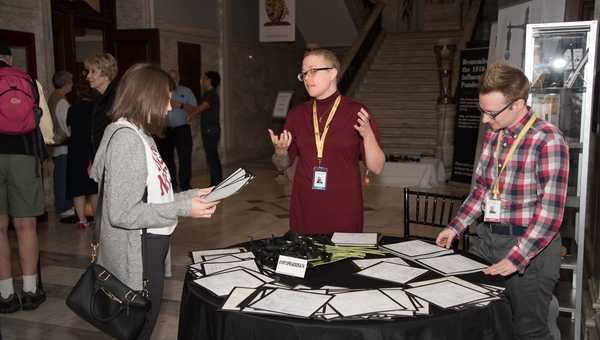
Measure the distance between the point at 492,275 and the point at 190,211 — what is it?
1.10 metres

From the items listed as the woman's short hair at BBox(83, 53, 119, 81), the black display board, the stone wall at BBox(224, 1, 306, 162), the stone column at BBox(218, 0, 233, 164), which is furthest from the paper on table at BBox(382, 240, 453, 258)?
the stone wall at BBox(224, 1, 306, 162)

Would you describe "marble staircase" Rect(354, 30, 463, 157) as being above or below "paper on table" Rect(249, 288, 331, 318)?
above

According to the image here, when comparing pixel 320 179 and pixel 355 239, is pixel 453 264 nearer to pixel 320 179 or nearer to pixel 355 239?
pixel 355 239

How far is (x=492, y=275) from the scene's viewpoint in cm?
196

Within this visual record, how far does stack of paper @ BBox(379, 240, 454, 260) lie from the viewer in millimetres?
2195

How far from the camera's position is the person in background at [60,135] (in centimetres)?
584

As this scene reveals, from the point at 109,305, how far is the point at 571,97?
269 centimetres

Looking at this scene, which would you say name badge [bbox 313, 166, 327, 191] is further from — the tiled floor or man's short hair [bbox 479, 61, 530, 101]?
the tiled floor

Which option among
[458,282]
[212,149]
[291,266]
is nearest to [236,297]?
[291,266]

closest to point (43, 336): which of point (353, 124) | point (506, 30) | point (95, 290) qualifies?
point (95, 290)

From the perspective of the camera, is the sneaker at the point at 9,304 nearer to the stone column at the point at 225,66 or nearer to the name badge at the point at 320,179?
the name badge at the point at 320,179

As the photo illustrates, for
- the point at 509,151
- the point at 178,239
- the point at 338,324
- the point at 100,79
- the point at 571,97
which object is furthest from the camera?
the point at 178,239

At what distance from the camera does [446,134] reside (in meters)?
9.26

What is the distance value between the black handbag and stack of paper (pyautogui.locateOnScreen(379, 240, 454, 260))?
0.99 meters
